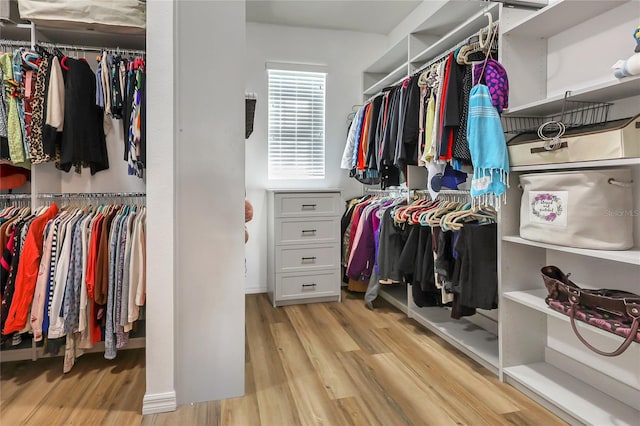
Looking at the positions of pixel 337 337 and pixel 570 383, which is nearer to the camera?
pixel 570 383

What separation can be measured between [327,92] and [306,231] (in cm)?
156

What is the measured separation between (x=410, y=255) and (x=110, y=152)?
6.72 ft

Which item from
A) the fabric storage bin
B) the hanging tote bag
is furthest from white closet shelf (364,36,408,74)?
the hanging tote bag

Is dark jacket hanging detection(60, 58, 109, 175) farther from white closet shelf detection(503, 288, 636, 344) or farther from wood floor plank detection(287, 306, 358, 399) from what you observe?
white closet shelf detection(503, 288, 636, 344)

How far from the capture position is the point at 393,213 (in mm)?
2684

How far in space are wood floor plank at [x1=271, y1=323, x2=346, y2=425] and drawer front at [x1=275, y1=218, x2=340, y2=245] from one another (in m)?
0.90

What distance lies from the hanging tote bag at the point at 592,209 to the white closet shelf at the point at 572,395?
695 mm

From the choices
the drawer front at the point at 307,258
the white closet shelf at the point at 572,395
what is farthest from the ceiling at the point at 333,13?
the white closet shelf at the point at 572,395

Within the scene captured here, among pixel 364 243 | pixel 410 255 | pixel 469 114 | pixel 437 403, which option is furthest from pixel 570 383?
pixel 364 243

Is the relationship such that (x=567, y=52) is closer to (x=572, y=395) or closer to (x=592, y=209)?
(x=592, y=209)

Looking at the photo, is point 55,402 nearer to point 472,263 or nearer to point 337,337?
point 337,337

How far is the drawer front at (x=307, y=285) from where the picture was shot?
322 cm

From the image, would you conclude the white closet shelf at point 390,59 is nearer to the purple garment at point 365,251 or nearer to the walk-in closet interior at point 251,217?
the walk-in closet interior at point 251,217

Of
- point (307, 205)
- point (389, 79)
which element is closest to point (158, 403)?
point (307, 205)
